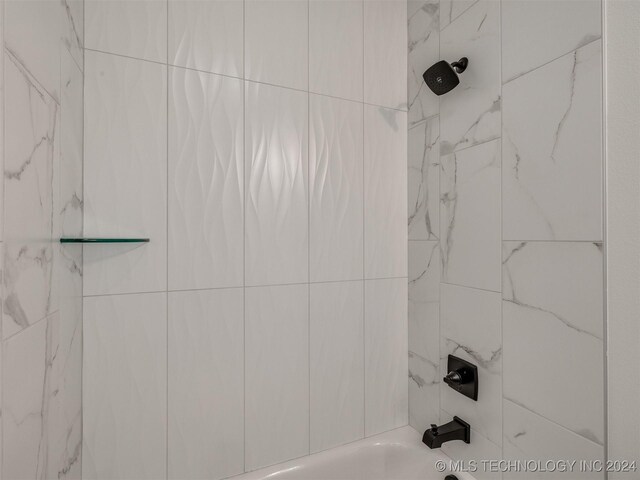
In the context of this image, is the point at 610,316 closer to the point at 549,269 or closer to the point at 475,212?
the point at 549,269

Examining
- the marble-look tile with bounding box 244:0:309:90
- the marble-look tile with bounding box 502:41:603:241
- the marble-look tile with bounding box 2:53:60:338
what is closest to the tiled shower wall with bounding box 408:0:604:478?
the marble-look tile with bounding box 502:41:603:241

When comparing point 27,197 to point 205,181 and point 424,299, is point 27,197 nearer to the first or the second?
point 205,181

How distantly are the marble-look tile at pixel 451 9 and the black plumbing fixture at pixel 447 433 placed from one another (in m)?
1.39

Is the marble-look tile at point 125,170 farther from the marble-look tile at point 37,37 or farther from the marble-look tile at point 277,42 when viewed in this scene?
the marble-look tile at point 277,42

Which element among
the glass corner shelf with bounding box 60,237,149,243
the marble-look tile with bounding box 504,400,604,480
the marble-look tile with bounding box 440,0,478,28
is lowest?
the marble-look tile with bounding box 504,400,604,480

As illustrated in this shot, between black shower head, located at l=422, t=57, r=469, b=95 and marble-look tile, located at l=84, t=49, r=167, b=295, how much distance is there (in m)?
0.86

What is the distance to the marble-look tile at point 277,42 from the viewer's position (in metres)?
1.12

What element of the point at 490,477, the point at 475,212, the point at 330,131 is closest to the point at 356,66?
the point at 330,131

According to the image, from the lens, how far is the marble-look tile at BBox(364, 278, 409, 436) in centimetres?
130

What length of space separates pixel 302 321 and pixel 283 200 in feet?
1.44

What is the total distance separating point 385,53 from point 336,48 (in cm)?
22

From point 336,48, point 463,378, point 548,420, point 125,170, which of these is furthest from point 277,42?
point 548,420

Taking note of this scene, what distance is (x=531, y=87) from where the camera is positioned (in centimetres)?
89

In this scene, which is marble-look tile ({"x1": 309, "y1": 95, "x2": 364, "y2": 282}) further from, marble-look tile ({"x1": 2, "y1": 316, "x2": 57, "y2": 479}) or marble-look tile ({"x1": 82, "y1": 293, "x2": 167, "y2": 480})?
marble-look tile ({"x1": 2, "y1": 316, "x2": 57, "y2": 479})
